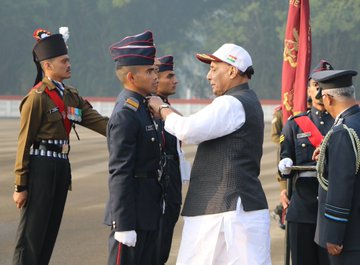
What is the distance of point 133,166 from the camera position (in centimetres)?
486

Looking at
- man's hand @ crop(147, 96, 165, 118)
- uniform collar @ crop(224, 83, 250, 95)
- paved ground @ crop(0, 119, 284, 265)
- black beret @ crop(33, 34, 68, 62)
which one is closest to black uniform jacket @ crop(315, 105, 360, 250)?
uniform collar @ crop(224, 83, 250, 95)

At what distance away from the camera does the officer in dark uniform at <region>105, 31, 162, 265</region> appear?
4.83 metres

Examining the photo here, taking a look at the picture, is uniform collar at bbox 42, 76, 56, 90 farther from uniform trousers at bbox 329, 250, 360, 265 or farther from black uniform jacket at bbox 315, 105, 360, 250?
uniform trousers at bbox 329, 250, 360, 265

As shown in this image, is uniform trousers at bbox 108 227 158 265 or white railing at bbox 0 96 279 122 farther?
white railing at bbox 0 96 279 122

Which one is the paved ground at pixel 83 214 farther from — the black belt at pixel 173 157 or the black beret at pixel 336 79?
the black beret at pixel 336 79

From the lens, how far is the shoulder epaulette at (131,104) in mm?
4953

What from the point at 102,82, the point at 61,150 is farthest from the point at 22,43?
the point at 61,150

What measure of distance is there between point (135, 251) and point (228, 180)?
26.6 inches

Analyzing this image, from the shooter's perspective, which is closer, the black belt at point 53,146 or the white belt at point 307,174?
the white belt at point 307,174

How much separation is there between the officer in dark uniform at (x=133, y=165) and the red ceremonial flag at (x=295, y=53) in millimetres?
2072

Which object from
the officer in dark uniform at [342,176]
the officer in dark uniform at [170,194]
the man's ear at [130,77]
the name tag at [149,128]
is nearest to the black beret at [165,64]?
the officer in dark uniform at [170,194]

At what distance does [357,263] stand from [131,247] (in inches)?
50.0

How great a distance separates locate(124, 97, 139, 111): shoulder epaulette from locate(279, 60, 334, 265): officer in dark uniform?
152 cm

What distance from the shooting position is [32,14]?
55.8 metres
